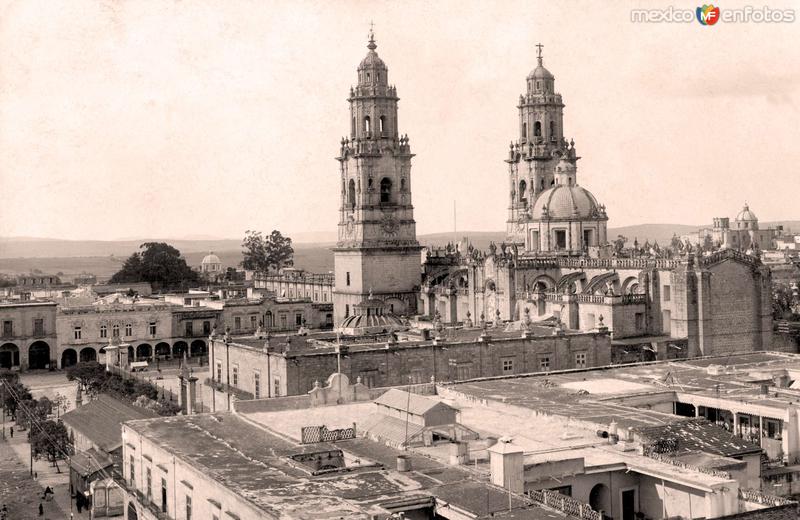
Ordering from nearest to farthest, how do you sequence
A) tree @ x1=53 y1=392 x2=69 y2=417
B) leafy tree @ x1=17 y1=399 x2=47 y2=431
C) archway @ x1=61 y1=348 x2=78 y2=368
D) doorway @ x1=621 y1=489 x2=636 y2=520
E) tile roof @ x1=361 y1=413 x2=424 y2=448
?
doorway @ x1=621 y1=489 x2=636 y2=520 → tile roof @ x1=361 y1=413 x2=424 y2=448 → leafy tree @ x1=17 y1=399 x2=47 y2=431 → tree @ x1=53 y1=392 x2=69 y2=417 → archway @ x1=61 y1=348 x2=78 y2=368

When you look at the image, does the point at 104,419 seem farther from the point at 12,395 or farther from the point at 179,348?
the point at 179,348

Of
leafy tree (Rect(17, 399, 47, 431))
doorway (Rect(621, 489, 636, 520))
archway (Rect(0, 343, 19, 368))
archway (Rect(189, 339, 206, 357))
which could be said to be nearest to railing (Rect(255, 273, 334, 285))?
archway (Rect(189, 339, 206, 357))

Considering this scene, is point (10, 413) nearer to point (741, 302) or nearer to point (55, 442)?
point (55, 442)

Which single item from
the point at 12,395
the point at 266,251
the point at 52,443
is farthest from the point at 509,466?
the point at 266,251

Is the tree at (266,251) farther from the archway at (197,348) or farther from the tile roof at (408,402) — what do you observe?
the tile roof at (408,402)

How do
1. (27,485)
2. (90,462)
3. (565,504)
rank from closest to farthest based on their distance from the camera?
1. (565,504)
2. (90,462)
3. (27,485)

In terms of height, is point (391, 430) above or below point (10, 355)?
above

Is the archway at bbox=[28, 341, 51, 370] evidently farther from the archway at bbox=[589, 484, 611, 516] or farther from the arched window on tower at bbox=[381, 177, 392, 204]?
the archway at bbox=[589, 484, 611, 516]
